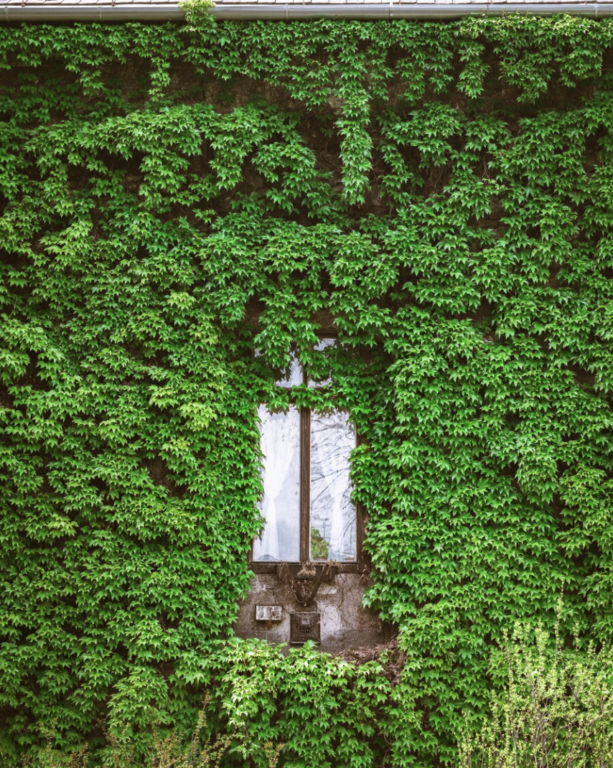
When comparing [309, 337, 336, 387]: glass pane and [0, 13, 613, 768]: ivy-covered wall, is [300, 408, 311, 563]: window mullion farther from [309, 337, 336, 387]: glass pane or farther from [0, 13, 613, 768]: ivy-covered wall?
[0, 13, 613, 768]: ivy-covered wall

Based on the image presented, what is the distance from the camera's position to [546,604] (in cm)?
749

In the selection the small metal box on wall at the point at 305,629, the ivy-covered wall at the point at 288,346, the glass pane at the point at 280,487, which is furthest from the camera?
the glass pane at the point at 280,487

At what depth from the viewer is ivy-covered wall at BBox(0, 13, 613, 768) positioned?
24.4ft

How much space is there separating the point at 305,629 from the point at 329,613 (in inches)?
12.1

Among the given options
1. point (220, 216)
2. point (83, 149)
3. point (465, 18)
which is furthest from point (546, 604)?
point (83, 149)

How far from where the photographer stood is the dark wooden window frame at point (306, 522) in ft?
26.4

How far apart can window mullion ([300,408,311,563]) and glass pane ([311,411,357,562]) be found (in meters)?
0.05

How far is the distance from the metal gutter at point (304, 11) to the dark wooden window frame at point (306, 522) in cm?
362

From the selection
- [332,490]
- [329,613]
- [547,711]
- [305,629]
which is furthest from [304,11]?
[547,711]

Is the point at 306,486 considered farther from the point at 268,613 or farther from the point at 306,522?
the point at 268,613

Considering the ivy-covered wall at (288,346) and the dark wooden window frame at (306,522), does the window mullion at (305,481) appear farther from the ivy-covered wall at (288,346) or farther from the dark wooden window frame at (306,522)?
the ivy-covered wall at (288,346)

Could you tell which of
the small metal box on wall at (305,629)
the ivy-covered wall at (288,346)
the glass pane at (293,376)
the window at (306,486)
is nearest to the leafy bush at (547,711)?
the ivy-covered wall at (288,346)

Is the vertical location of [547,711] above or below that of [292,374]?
below

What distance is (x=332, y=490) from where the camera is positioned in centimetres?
829
